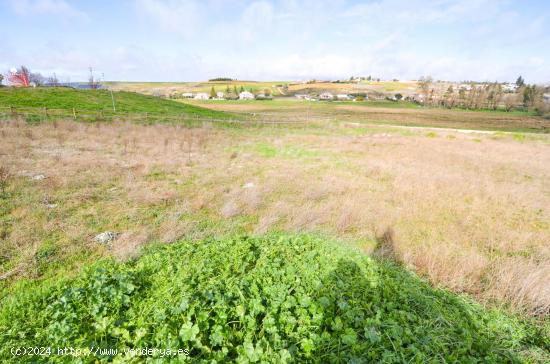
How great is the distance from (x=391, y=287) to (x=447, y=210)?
5663 mm

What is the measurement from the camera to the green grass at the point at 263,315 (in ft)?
9.48

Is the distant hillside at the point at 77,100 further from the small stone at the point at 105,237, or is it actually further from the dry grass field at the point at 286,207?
the small stone at the point at 105,237

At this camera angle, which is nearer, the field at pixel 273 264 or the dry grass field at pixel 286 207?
the field at pixel 273 264

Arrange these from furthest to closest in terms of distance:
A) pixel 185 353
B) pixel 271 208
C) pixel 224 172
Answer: pixel 224 172 → pixel 271 208 → pixel 185 353

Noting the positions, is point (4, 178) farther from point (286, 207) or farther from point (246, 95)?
point (246, 95)

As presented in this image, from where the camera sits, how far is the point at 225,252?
479 centimetres

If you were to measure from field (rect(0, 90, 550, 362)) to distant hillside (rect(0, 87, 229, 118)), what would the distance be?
26449 millimetres

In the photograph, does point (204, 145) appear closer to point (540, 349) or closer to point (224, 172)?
point (224, 172)

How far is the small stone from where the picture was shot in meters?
5.57

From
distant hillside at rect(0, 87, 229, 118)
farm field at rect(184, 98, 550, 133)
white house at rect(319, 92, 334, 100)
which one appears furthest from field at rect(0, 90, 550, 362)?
white house at rect(319, 92, 334, 100)

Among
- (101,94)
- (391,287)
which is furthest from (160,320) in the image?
(101,94)

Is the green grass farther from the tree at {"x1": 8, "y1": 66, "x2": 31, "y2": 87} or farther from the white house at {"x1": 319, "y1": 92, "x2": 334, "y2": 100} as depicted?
the white house at {"x1": 319, "y1": 92, "x2": 334, "y2": 100}

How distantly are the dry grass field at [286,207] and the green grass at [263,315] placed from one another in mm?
932

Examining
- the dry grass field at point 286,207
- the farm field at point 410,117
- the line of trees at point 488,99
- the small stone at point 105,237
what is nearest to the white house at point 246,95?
the farm field at point 410,117
